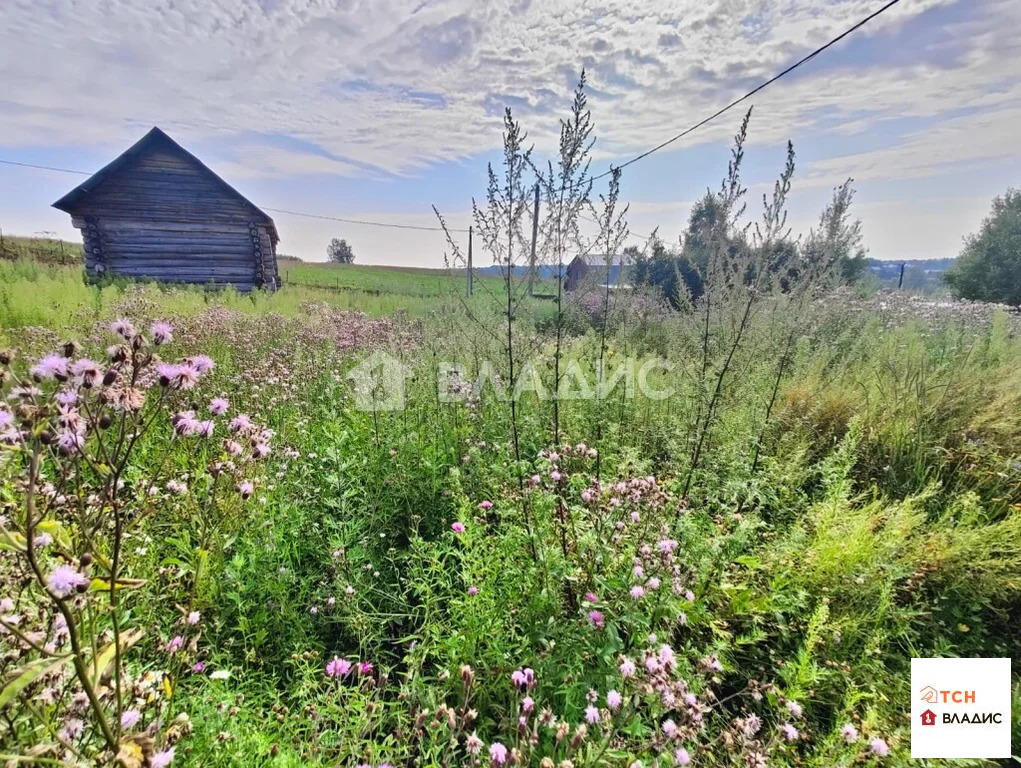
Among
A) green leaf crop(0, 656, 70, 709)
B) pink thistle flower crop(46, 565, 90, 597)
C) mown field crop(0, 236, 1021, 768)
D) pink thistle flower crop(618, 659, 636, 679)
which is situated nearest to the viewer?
green leaf crop(0, 656, 70, 709)

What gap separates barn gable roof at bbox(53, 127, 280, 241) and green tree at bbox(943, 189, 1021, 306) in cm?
2798

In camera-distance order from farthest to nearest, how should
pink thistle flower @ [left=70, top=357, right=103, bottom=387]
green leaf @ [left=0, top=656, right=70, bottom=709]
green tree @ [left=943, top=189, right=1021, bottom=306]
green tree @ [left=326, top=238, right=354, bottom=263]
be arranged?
green tree @ [left=326, top=238, right=354, bottom=263] < green tree @ [left=943, top=189, right=1021, bottom=306] < pink thistle flower @ [left=70, top=357, right=103, bottom=387] < green leaf @ [left=0, top=656, right=70, bottom=709]

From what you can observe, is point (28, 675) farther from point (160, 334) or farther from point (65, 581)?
point (160, 334)

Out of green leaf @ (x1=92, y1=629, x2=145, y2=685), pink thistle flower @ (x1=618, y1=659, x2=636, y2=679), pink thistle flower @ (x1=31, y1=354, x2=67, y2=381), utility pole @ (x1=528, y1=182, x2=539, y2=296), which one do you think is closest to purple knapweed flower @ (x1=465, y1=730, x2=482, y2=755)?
pink thistle flower @ (x1=618, y1=659, x2=636, y2=679)

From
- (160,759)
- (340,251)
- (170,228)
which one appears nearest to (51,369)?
(160,759)

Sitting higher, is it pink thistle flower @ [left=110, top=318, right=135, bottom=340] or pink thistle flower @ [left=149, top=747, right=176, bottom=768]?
pink thistle flower @ [left=110, top=318, right=135, bottom=340]

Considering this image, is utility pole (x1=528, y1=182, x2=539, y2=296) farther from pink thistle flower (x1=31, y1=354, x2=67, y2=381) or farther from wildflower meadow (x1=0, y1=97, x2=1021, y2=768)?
pink thistle flower (x1=31, y1=354, x2=67, y2=381)

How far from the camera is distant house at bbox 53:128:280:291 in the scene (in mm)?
12906

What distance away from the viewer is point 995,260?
18.0 meters

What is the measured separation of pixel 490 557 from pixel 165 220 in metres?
16.6

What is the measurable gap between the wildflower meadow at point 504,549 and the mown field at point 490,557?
0.02 metres

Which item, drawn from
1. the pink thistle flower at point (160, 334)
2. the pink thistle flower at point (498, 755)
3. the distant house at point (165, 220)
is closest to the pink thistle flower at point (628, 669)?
the pink thistle flower at point (498, 755)

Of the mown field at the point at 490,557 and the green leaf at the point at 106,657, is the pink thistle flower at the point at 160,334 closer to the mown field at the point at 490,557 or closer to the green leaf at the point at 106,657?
the mown field at the point at 490,557

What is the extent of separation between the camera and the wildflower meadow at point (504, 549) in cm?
122
